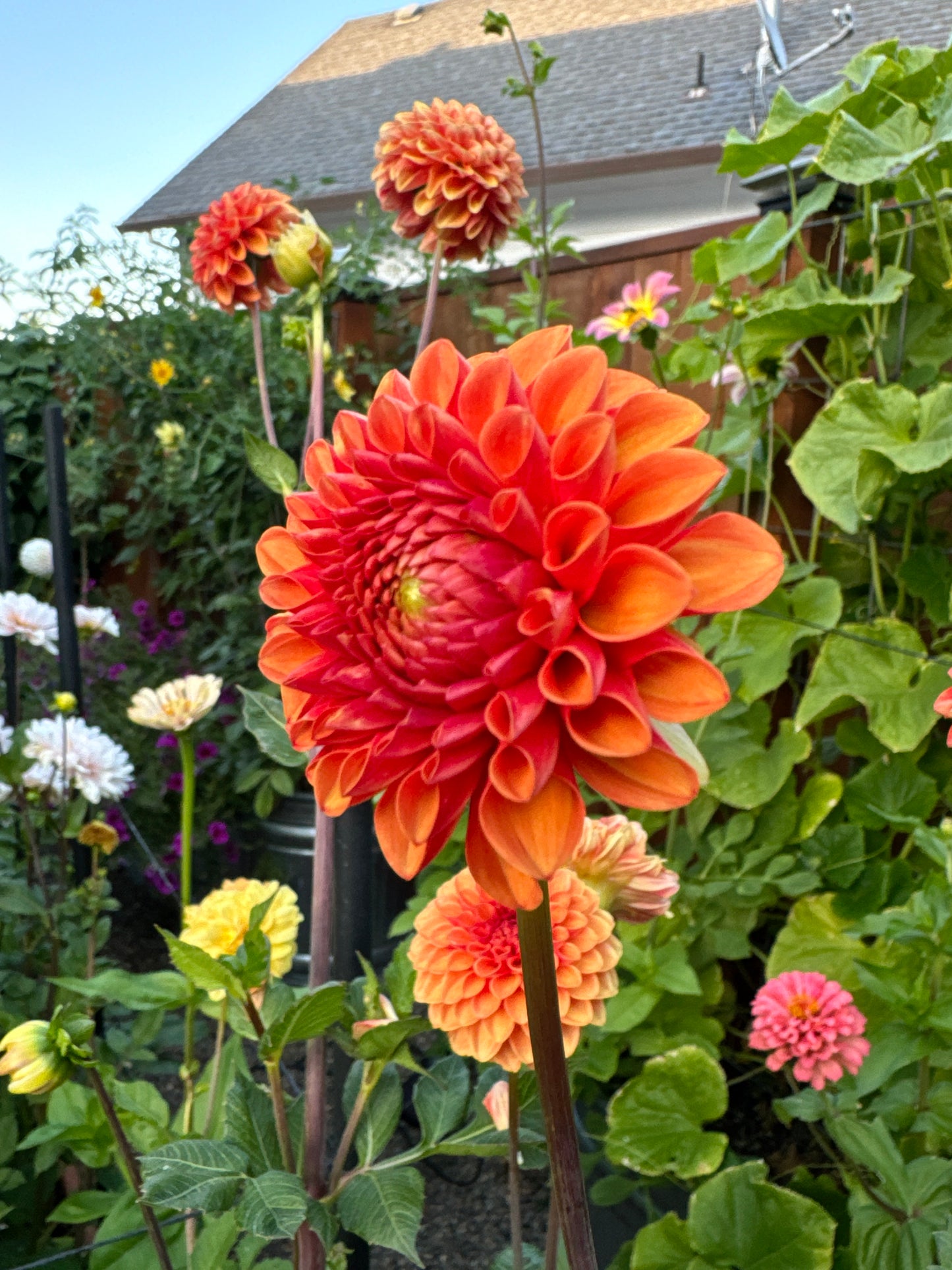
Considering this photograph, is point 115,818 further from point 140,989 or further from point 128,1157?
point 128,1157

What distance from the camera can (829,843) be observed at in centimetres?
140

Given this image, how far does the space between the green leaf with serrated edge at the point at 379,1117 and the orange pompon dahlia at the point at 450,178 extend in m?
0.70

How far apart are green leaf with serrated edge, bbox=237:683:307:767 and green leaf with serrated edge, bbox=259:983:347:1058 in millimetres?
145

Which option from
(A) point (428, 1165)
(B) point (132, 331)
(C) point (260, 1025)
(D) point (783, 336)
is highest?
(B) point (132, 331)

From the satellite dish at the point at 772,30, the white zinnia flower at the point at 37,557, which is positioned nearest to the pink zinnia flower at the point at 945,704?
the white zinnia flower at the point at 37,557

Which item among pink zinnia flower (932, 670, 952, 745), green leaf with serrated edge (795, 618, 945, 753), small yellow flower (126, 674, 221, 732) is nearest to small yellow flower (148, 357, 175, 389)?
small yellow flower (126, 674, 221, 732)

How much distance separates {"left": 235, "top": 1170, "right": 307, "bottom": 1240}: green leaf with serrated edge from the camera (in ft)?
1.59

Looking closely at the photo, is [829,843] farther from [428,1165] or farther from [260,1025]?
[260,1025]

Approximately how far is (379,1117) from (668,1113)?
64 centimetres

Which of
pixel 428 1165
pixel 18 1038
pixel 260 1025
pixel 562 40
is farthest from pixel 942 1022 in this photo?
pixel 562 40

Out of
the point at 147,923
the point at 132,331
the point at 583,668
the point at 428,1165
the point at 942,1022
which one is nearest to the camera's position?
the point at 583,668

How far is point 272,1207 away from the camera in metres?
0.50

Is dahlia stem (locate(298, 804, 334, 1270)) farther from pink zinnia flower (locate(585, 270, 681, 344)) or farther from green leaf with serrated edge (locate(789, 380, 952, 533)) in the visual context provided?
pink zinnia flower (locate(585, 270, 681, 344))

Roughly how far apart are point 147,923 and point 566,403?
285 cm
